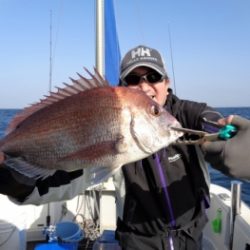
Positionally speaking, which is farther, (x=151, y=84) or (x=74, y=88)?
(x=151, y=84)

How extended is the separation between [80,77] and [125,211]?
3.68 ft

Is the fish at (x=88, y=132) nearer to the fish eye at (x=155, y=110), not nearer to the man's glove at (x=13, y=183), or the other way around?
the fish eye at (x=155, y=110)

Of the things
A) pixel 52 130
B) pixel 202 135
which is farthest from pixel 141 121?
pixel 52 130

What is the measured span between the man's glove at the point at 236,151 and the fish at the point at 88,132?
22 centimetres

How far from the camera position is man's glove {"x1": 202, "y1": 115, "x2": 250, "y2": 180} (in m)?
1.77

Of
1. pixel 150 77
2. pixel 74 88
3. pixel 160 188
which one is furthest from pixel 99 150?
pixel 150 77

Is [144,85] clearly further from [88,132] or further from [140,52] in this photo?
[88,132]

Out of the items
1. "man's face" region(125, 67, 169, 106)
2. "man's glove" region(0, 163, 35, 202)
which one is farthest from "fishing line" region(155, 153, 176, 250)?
"man's glove" region(0, 163, 35, 202)

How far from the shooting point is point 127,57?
268 centimetres

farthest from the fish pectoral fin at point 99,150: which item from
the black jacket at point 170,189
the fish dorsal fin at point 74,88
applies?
the black jacket at point 170,189

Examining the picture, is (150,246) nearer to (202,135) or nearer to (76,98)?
(202,135)

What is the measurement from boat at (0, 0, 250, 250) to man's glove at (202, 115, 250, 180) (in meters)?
1.56

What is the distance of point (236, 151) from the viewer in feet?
5.79

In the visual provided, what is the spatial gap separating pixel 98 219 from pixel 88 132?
3.66m
